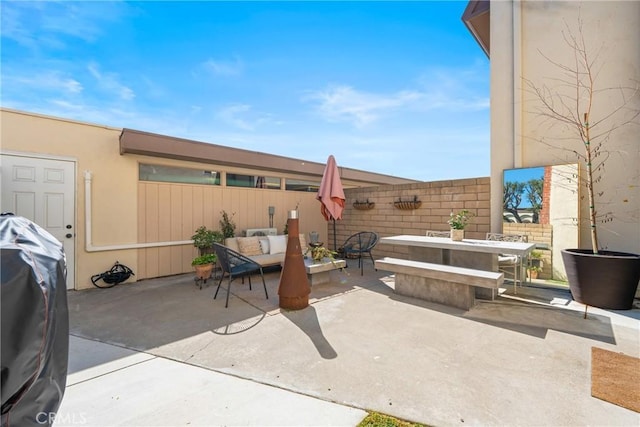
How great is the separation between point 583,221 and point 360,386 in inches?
194

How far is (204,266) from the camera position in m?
5.28

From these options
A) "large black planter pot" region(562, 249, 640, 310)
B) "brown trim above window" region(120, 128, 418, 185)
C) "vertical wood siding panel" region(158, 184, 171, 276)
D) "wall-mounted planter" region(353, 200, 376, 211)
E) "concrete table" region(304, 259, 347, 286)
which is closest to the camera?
"large black planter pot" region(562, 249, 640, 310)

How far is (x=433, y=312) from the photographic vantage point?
12.3ft

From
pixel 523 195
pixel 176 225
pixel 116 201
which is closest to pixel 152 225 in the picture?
pixel 176 225

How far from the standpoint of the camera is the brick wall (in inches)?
230

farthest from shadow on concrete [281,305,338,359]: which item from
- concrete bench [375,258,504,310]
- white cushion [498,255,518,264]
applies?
white cushion [498,255,518,264]

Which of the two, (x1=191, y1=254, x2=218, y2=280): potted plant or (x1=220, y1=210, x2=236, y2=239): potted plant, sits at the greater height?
(x1=220, y1=210, x2=236, y2=239): potted plant

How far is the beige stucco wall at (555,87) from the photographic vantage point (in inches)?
173

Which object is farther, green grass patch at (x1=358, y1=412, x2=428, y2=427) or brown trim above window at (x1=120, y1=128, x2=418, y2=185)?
brown trim above window at (x1=120, y1=128, x2=418, y2=185)

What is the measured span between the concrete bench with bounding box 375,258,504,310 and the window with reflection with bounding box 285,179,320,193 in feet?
14.3

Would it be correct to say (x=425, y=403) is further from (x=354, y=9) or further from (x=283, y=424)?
(x=354, y=9)

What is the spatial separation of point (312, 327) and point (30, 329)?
263 cm

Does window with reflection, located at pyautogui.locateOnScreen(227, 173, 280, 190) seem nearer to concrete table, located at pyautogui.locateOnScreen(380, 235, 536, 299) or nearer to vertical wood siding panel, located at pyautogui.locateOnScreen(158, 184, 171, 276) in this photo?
vertical wood siding panel, located at pyautogui.locateOnScreen(158, 184, 171, 276)

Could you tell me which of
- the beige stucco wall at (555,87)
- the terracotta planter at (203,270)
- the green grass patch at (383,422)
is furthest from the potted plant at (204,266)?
the beige stucco wall at (555,87)
